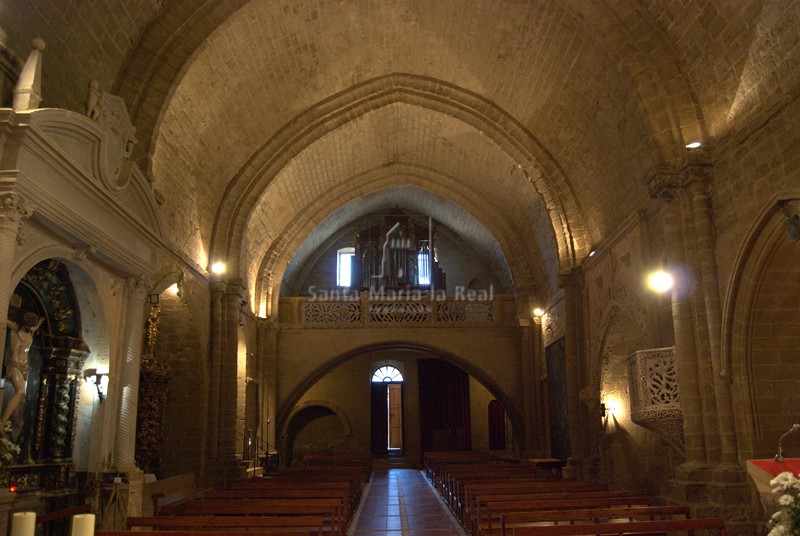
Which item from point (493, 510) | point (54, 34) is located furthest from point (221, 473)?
point (54, 34)

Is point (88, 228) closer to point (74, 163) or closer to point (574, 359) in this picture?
point (74, 163)

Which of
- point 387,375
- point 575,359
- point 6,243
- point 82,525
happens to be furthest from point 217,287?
point 387,375

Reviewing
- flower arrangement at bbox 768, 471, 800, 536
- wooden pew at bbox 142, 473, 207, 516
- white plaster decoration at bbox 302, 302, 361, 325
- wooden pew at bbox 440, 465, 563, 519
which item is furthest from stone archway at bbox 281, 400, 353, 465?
flower arrangement at bbox 768, 471, 800, 536

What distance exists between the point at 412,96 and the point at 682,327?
881 cm

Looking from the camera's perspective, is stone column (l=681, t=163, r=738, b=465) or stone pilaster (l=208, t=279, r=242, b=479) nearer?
stone column (l=681, t=163, r=738, b=465)

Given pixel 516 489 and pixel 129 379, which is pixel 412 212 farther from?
pixel 129 379

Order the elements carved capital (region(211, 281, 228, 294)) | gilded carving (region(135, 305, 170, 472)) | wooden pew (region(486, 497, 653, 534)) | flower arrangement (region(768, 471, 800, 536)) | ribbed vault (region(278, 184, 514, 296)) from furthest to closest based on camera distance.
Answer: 1. ribbed vault (region(278, 184, 514, 296))
2. carved capital (region(211, 281, 228, 294))
3. gilded carving (region(135, 305, 170, 472))
4. wooden pew (region(486, 497, 653, 534))
5. flower arrangement (region(768, 471, 800, 536))

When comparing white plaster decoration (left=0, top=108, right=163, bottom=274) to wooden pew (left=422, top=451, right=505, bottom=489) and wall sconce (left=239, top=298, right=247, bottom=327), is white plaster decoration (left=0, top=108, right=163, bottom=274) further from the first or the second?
wooden pew (left=422, top=451, right=505, bottom=489)

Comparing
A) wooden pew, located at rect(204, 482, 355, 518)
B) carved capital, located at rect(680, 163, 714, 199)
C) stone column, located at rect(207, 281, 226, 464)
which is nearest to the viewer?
carved capital, located at rect(680, 163, 714, 199)

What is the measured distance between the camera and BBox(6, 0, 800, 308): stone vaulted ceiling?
9.27 metres

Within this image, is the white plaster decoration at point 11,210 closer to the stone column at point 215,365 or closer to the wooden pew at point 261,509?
the wooden pew at point 261,509

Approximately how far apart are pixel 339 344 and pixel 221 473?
682 cm

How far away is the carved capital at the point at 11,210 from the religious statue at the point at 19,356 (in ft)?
5.45

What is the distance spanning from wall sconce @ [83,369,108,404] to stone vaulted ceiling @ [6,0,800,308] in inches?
127
